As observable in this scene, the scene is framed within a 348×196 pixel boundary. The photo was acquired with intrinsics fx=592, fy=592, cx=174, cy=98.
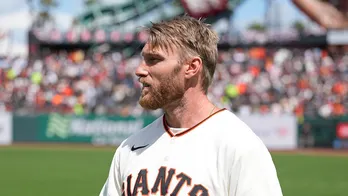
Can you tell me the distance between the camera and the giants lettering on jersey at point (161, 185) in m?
2.76

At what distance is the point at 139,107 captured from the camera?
24.2 m

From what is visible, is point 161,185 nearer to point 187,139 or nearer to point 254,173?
point 187,139

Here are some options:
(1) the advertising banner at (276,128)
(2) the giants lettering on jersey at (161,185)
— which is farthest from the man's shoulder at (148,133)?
(1) the advertising banner at (276,128)

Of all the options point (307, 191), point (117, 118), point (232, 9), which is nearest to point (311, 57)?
point (232, 9)

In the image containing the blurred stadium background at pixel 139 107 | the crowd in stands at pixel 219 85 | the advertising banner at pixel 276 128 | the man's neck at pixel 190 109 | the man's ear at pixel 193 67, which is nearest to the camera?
the man's ear at pixel 193 67

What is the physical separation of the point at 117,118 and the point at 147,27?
794 inches

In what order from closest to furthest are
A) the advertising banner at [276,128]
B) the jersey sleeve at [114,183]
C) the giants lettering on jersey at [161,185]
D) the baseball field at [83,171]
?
the giants lettering on jersey at [161,185] < the jersey sleeve at [114,183] < the baseball field at [83,171] < the advertising banner at [276,128]

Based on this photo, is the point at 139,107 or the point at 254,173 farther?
the point at 139,107

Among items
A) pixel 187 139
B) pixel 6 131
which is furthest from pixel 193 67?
pixel 6 131

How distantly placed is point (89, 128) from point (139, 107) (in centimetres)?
229

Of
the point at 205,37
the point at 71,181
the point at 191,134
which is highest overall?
the point at 205,37

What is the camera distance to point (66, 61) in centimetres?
3078

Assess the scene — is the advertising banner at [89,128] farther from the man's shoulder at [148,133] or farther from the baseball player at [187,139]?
the baseball player at [187,139]

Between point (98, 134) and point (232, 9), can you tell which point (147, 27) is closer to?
point (98, 134)
